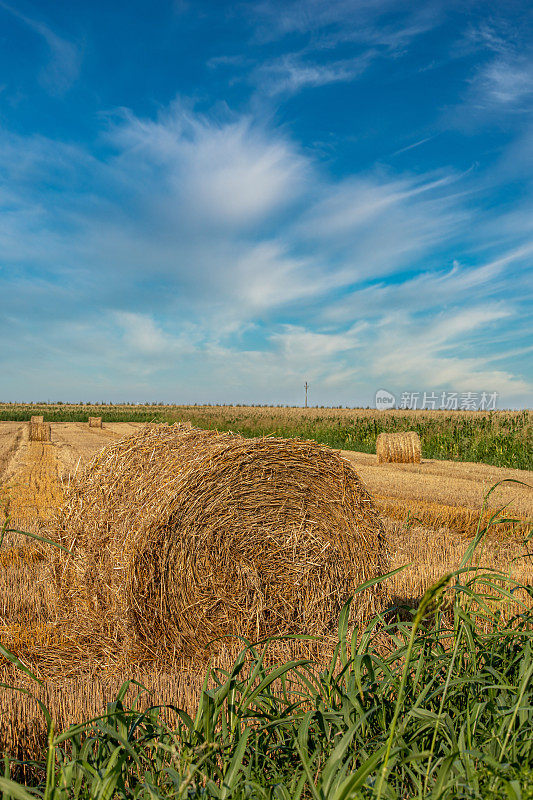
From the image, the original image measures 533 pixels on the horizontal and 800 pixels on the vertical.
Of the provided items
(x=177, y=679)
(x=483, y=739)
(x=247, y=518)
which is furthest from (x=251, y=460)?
(x=483, y=739)

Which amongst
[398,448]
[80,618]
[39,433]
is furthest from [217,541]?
[39,433]

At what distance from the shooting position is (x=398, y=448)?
17578mm

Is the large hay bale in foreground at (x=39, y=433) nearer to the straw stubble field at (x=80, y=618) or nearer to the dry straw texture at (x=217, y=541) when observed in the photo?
the straw stubble field at (x=80, y=618)

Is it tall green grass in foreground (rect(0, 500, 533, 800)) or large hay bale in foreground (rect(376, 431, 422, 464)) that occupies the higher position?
large hay bale in foreground (rect(376, 431, 422, 464))

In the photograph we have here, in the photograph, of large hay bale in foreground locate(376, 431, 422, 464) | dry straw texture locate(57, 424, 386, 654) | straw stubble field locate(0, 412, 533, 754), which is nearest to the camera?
straw stubble field locate(0, 412, 533, 754)

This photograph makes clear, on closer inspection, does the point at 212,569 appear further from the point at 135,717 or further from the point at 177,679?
the point at 135,717

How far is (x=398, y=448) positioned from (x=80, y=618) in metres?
13.9

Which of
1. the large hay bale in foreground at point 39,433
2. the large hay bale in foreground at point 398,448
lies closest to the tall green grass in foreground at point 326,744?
the large hay bale in foreground at point 398,448

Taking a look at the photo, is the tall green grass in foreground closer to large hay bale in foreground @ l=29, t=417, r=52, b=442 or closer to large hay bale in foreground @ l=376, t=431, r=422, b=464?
large hay bale in foreground @ l=376, t=431, r=422, b=464

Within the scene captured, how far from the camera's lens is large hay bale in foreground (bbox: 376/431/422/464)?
Answer: 1756cm

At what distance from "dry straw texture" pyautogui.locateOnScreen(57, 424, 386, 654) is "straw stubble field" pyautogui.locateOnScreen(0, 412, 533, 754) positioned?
0.20 m

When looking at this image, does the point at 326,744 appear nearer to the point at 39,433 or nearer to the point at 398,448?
the point at 398,448

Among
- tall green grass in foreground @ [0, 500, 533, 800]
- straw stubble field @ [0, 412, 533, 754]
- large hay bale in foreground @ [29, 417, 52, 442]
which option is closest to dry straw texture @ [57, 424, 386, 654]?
straw stubble field @ [0, 412, 533, 754]

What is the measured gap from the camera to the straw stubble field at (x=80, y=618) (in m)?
3.45
